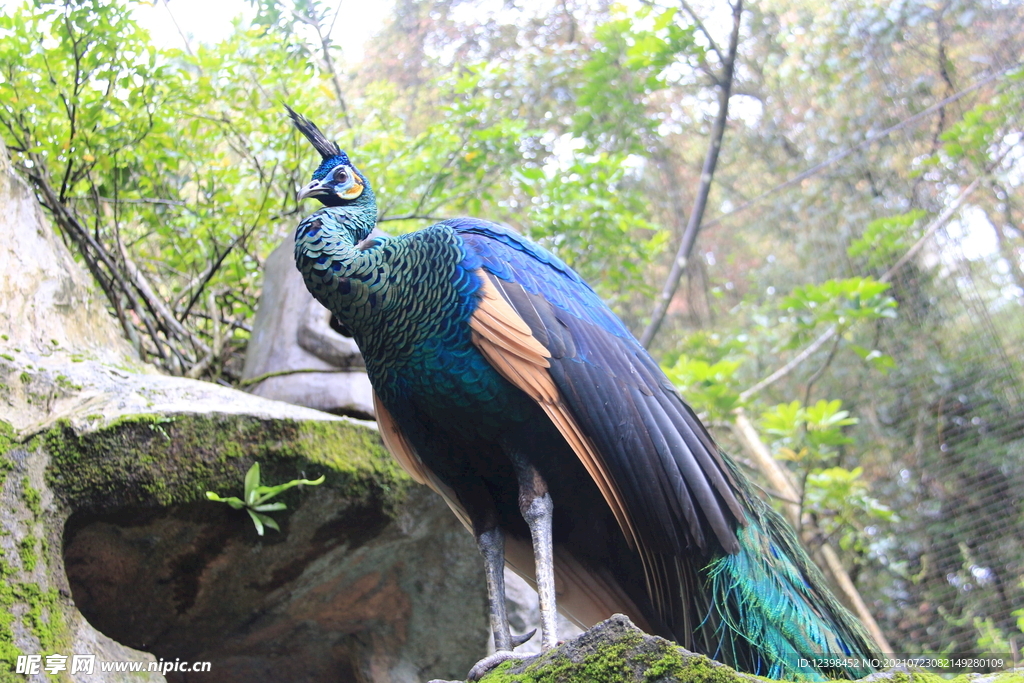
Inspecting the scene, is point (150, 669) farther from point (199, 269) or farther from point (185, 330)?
point (199, 269)

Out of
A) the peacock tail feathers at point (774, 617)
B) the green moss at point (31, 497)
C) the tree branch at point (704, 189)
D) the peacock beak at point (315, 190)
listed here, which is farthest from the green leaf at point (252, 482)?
the tree branch at point (704, 189)

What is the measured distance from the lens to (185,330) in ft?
13.8

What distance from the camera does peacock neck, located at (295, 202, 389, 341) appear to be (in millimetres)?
2305

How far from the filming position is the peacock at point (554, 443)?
88.4 inches

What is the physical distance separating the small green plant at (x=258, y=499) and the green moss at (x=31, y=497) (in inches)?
18.3

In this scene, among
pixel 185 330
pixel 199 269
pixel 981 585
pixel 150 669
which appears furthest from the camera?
pixel 981 585

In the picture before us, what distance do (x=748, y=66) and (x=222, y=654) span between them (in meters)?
7.23

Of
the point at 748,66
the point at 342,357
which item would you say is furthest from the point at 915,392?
the point at 342,357

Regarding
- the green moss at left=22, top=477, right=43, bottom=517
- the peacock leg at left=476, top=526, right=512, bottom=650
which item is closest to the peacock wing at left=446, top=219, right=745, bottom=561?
the peacock leg at left=476, top=526, right=512, bottom=650

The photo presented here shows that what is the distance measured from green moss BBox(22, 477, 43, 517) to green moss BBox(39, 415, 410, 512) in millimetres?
62

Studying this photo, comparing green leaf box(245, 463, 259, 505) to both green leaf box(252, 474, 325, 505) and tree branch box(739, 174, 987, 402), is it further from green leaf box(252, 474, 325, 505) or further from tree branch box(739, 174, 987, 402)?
tree branch box(739, 174, 987, 402)

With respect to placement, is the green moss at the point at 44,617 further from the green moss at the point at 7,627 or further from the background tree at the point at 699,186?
the background tree at the point at 699,186

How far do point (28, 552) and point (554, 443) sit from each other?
151 cm

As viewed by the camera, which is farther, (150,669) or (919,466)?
(919,466)
